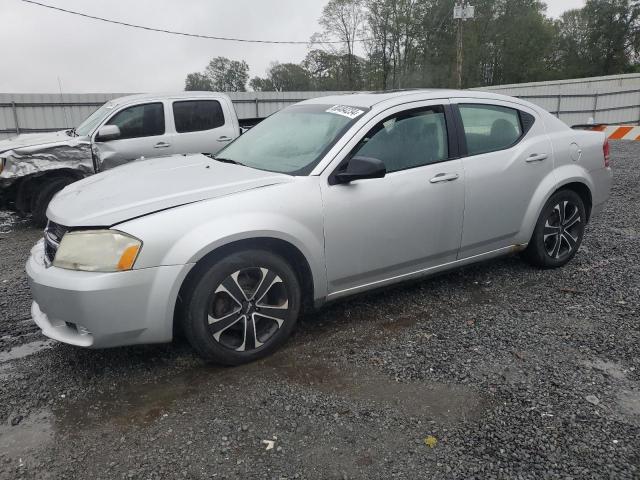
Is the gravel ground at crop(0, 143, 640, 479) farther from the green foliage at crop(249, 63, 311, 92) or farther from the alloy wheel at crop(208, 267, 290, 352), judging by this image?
the green foliage at crop(249, 63, 311, 92)

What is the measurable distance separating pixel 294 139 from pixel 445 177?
3.80ft

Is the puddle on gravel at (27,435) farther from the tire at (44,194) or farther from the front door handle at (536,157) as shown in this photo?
the tire at (44,194)

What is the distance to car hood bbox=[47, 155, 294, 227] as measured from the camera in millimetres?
2854

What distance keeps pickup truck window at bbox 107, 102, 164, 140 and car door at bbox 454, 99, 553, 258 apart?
5238mm

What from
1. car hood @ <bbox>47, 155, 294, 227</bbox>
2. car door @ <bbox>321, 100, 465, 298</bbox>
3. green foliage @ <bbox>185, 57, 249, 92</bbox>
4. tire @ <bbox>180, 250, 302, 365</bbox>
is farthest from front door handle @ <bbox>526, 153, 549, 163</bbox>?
green foliage @ <bbox>185, 57, 249, 92</bbox>

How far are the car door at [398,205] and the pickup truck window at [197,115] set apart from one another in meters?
5.10

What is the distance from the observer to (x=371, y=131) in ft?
11.5

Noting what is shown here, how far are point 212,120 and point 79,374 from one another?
584 cm

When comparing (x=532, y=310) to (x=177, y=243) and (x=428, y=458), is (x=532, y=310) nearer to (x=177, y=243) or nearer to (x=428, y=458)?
(x=428, y=458)

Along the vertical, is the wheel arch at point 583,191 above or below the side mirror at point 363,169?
below

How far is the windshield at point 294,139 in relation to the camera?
11.3 ft

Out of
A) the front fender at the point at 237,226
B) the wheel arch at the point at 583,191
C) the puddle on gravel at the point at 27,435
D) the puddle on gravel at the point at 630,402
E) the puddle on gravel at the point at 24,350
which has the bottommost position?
the puddle on gravel at the point at 630,402

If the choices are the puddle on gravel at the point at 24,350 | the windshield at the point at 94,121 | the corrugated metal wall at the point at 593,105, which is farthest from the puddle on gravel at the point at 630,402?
the corrugated metal wall at the point at 593,105

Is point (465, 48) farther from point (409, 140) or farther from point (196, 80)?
point (409, 140)
